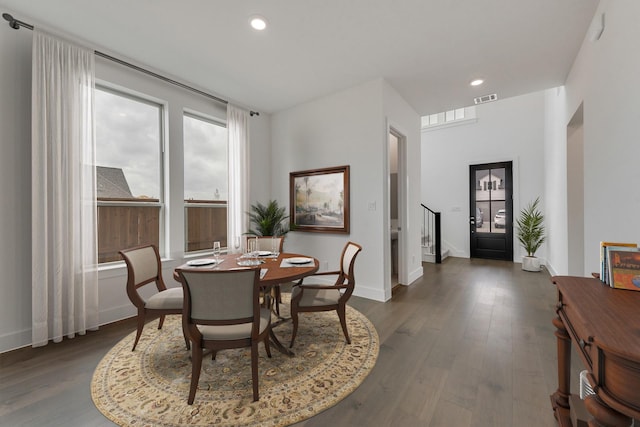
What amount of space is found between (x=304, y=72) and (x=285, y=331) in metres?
3.10

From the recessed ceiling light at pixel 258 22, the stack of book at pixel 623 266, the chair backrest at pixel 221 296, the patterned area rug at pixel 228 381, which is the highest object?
the recessed ceiling light at pixel 258 22

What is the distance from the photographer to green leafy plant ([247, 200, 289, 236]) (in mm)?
4145

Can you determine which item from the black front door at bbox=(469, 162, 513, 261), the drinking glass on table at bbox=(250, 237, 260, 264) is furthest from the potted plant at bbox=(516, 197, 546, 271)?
the drinking glass on table at bbox=(250, 237, 260, 264)

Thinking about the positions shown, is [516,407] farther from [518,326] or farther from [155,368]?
[155,368]

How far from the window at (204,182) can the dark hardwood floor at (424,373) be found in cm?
147

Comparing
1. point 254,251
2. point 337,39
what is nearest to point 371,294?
point 254,251

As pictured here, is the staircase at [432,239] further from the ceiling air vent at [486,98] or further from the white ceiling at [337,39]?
the white ceiling at [337,39]

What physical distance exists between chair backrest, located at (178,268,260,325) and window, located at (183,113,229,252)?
2416mm

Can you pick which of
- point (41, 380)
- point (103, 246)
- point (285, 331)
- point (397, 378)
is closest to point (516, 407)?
point (397, 378)

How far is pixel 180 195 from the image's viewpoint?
3537mm

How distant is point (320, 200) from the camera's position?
13.5 feet

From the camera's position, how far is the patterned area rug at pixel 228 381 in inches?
60.5

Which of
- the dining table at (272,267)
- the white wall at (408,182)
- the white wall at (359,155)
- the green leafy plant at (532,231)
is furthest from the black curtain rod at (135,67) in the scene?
the green leafy plant at (532,231)

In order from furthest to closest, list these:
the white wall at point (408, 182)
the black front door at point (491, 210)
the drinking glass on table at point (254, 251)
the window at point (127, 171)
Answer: the black front door at point (491, 210)
the white wall at point (408, 182)
the window at point (127, 171)
the drinking glass on table at point (254, 251)
